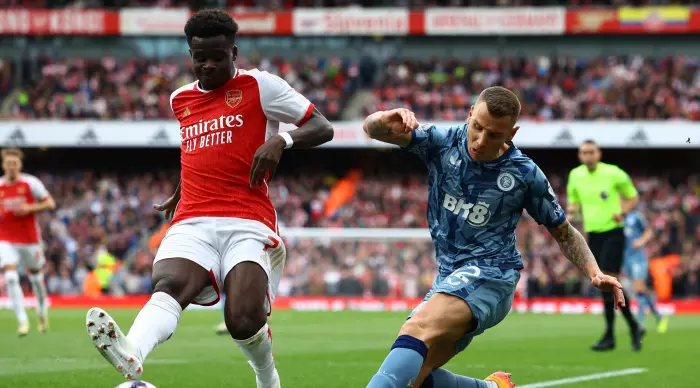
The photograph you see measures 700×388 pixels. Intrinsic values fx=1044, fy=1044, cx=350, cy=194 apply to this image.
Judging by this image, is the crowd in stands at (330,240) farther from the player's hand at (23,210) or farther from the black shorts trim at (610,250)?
the black shorts trim at (610,250)

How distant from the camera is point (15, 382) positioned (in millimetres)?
8492

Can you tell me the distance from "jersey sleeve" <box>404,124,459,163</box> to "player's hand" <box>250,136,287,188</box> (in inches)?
28.5

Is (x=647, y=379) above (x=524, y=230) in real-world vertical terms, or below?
above

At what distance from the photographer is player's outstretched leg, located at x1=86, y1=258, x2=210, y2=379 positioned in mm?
5082

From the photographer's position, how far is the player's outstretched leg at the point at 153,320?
16.7ft

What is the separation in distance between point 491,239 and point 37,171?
31.4m

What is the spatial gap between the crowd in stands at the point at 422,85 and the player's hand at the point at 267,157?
86.2 ft

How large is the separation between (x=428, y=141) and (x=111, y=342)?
2.03 meters

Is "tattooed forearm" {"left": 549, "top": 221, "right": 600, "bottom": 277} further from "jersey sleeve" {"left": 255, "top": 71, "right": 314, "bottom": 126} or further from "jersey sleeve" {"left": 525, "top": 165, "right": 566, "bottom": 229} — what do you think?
"jersey sleeve" {"left": 255, "top": 71, "right": 314, "bottom": 126}

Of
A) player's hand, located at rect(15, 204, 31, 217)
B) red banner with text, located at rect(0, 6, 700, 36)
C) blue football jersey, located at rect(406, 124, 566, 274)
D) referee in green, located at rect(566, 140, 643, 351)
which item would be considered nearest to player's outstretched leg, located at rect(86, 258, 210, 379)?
blue football jersey, located at rect(406, 124, 566, 274)

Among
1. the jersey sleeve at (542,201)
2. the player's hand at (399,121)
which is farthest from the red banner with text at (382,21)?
the player's hand at (399,121)

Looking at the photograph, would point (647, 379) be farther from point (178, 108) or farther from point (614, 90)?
point (614, 90)

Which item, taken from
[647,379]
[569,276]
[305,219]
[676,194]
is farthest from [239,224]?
[676,194]

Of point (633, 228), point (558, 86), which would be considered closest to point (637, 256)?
point (633, 228)
